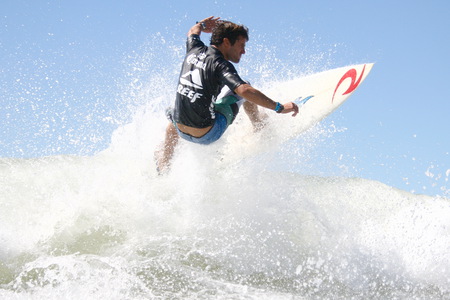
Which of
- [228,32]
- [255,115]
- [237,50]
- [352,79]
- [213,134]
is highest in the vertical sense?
[352,79]

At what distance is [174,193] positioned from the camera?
541 cm

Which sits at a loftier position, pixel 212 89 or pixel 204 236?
pixel 212 89

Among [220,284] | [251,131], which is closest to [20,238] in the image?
[220,284]

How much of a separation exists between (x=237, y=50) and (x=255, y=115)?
1007 millimetres

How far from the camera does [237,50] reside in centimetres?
478

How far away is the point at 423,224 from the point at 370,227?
1.26 meters

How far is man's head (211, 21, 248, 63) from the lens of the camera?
4707mm

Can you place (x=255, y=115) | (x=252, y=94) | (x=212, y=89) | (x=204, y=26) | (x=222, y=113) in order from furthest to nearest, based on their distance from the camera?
(x=255, y=115), (x=204, y=26), (x=222, y=113), (x=212, y=89), (x=252, y=94)

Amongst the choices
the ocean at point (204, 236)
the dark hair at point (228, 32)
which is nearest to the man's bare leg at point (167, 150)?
the ocean at point (204, 236)

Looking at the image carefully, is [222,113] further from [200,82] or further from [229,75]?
[229,75]

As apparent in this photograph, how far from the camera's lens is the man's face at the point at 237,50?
15.6 feet

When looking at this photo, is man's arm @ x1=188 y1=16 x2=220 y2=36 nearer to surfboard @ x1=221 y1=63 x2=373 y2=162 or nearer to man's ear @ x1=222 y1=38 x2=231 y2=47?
man's ear @ x1=222 y1=38 x2=231 y2=47

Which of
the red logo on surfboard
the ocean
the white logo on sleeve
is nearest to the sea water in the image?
the ocean

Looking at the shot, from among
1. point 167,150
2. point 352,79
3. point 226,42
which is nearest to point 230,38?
point 226,42
